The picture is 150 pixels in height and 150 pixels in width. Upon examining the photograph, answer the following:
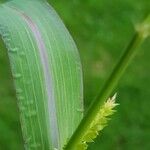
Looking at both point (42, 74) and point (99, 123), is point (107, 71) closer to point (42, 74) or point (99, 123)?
point (42, 74)

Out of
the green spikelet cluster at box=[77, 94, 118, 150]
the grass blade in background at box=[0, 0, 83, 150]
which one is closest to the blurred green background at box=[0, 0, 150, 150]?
the grass blade in background at box=[0, 0, 83, 150]

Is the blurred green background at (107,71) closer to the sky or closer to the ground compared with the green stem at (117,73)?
closer to the ground

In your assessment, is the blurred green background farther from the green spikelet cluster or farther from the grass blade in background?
the green spikelet cluster

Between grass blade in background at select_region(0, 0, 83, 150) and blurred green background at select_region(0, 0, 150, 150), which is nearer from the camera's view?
grass blade in background at select_region(0, 0, 83, 150)

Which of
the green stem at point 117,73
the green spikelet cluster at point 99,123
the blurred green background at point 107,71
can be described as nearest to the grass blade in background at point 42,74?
the green spikelet cluster at point 99,123

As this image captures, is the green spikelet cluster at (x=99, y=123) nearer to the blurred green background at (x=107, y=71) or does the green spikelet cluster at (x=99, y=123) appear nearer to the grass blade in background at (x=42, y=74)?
the grass blade in background at (x=42, y=74)

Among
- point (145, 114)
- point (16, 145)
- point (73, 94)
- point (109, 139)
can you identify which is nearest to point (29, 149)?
point (73, 94)
